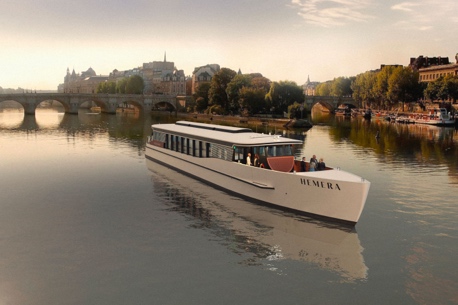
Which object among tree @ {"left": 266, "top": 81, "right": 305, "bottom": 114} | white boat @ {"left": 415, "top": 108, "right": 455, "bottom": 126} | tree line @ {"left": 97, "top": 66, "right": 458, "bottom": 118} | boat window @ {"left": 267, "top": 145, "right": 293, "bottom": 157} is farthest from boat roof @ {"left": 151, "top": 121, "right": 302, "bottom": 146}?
white boat @ {"left": 415, "top": 108, "right": 455, "bottom": 126}

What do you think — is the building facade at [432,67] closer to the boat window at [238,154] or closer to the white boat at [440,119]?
the white boat at [440,119]

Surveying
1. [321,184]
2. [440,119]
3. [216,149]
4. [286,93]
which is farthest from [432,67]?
[321,184]

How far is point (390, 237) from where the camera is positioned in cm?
2639

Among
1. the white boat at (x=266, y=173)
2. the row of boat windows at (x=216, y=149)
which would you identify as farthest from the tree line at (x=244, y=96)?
the white boat at (x=266, y=173)

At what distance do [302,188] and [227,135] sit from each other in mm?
11832

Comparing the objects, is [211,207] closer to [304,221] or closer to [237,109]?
[304,221]

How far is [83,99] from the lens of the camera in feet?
499

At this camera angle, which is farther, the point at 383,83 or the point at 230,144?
the point at 383,83

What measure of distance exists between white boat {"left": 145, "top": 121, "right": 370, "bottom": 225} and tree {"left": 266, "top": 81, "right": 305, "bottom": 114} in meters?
72.0

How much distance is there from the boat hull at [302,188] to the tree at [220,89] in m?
98.5

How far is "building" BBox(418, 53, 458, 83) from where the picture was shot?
14693 cm

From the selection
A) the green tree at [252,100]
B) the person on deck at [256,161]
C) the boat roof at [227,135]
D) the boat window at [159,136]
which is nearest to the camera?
the person on deck at [256,161]

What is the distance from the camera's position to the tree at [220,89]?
13575cm

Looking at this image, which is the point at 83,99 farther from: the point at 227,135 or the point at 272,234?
the point at 272,234
